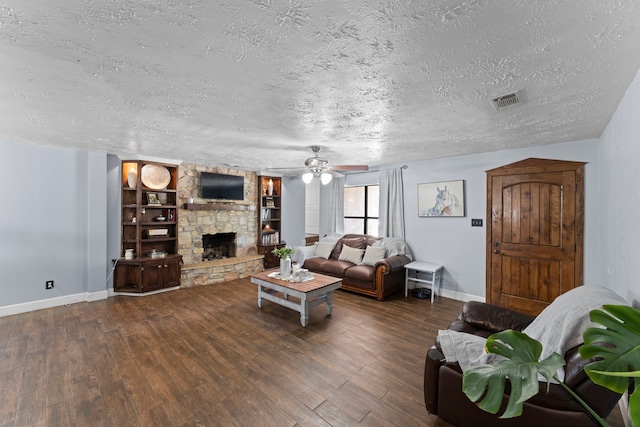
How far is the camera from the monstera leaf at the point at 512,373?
0.92 metres

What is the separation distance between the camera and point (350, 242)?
5.36 metres

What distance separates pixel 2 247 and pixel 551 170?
24.3 feet

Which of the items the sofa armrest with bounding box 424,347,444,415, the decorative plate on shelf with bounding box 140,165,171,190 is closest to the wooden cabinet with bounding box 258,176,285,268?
the decorative plate on shelf with bounding box 140,165,171,190

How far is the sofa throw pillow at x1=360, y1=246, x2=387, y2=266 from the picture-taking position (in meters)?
4.72

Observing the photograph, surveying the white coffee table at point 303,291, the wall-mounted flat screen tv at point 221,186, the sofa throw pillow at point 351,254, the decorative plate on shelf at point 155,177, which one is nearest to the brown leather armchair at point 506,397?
the white coffee table at point 303,291

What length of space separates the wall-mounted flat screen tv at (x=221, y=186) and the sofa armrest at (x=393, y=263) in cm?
340

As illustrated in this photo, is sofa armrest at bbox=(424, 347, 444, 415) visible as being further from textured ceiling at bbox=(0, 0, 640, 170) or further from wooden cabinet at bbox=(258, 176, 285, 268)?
wooden cabinet at bbox=(258, 176, 285, 268)

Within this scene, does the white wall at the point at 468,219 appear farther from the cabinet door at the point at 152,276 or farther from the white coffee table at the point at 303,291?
the cabinet door at the point at 152,276

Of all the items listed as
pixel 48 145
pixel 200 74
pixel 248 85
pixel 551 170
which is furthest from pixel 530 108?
pixel 48 145

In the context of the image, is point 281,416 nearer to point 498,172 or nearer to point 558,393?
point 558,393

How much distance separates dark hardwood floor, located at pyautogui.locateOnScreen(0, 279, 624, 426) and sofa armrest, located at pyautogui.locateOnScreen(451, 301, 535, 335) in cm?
62

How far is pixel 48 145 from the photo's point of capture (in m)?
3.72

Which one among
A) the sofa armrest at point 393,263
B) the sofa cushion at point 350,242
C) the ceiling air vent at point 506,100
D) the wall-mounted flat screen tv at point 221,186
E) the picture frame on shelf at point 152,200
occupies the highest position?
the ceiling air vent at point 506,100

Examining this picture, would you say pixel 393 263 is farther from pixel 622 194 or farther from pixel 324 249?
pixel 622 194
